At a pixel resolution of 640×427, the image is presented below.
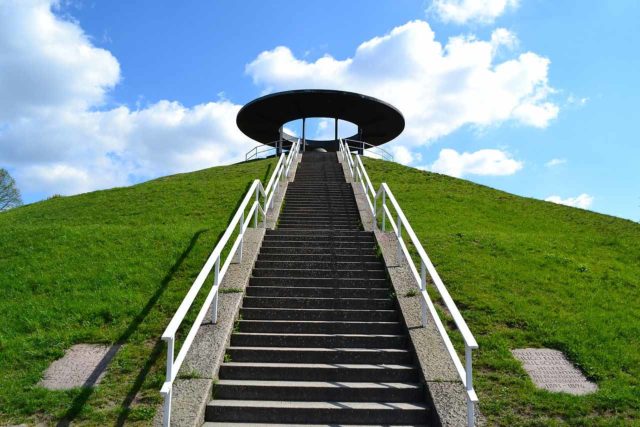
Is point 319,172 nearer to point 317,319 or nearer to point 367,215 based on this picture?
point 367,215

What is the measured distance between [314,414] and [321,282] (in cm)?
272

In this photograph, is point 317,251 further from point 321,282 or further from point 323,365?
A: point 323,365

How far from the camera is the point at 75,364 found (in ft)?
17.6

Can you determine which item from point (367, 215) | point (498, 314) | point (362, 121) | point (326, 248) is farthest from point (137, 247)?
point (362, 121)

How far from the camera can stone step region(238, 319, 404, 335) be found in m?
5.99

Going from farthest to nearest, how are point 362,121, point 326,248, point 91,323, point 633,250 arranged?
point 362,121, point 633,250, point 326,248, point 91,323

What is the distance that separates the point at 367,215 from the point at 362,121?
23782 mm

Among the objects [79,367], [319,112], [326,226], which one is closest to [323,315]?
[79,367]

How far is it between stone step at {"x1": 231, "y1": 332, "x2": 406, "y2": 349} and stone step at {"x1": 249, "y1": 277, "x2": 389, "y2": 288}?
141 cm

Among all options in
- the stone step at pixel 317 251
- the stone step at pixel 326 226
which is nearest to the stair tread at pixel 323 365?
the stone step at pixel 317 251

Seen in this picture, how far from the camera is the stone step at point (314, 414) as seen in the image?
4.55 meters

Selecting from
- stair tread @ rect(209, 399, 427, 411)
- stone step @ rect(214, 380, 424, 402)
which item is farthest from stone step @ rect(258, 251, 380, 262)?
stair tread @ rect(209, 399, 427, 411)

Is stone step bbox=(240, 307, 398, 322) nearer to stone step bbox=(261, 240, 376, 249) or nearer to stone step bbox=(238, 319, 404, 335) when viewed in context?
stone step bbox=(238, 319, 404, 335)

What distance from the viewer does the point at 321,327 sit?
600cm
